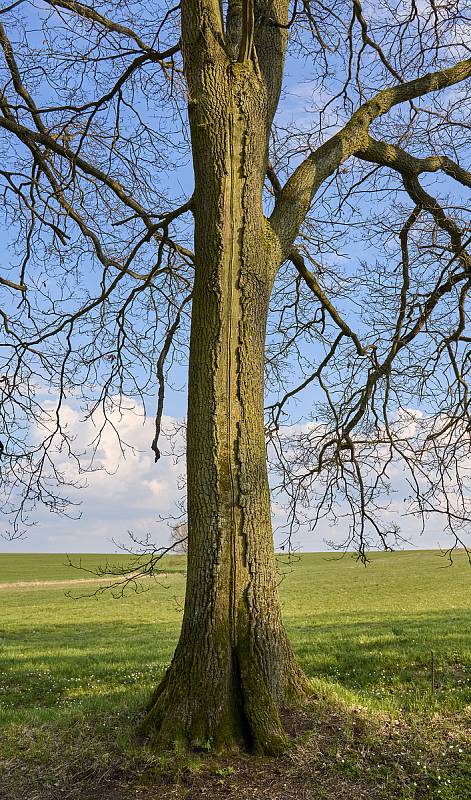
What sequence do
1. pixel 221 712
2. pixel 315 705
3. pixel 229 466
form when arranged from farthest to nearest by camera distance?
pixel 315 705
pixel 229 466
pixel 221 712

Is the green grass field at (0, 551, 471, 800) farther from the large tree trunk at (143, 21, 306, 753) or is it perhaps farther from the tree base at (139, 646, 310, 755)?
the large tree trunk at (143, 21, 306, 753)

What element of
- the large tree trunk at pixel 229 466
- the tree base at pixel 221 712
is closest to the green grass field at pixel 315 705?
the tree base at pixel 221 712

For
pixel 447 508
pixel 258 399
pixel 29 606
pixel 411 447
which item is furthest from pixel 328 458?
pixel 29 606

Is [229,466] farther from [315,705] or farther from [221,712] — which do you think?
[315,705]

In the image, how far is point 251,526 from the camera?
5.85 m

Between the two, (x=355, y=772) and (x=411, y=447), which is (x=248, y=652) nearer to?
(x=355, y=772)

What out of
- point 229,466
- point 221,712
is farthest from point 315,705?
point 229,466

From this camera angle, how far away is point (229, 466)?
587 centimetres

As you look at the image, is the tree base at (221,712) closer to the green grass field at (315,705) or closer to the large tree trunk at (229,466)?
the large tree trunk at (229,466)

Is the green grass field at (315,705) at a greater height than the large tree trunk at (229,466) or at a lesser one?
lesser

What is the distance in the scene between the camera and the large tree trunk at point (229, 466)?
218 inches

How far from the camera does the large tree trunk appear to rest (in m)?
5.53

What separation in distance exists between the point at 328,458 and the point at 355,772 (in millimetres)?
4914

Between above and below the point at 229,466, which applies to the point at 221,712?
below
